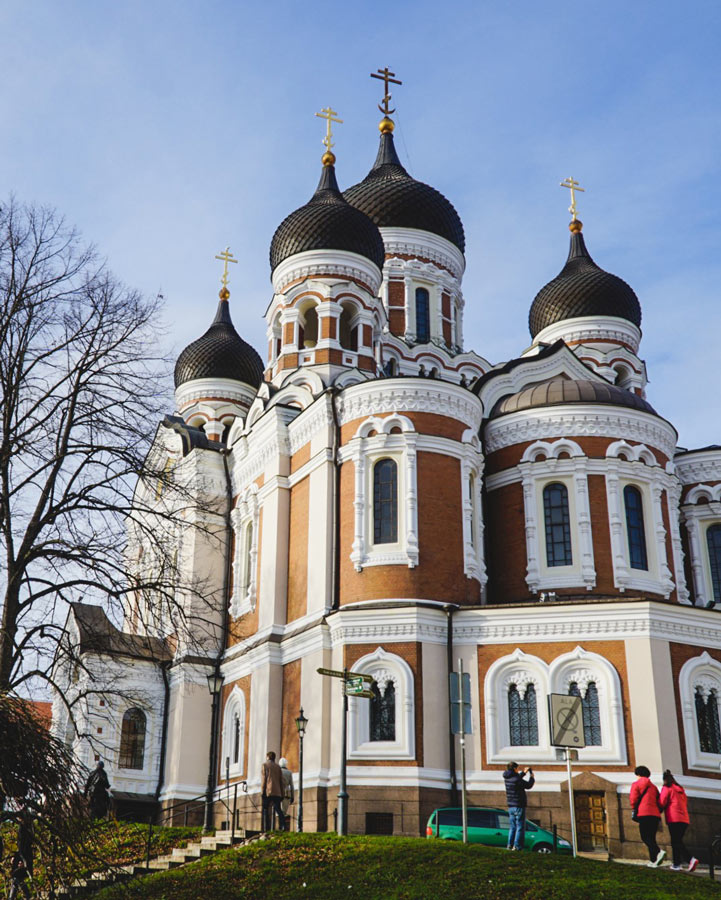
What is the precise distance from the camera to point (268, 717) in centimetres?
2455

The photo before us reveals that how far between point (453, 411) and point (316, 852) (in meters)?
11.7

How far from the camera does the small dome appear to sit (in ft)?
84.4

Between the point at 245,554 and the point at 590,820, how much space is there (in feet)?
38.8

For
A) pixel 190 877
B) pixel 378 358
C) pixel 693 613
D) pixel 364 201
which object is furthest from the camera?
pixel 364 201

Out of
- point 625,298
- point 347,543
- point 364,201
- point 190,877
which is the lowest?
point 190,877

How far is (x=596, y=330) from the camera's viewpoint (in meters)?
36.6

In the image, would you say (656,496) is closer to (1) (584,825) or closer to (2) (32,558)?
(1) (584,825)

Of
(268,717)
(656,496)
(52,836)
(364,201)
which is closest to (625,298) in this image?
(364,201)

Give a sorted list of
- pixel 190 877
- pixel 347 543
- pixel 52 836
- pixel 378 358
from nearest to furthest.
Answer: pixel 52 836
pixel 190 877
pixel 347 543
pixel 378 358

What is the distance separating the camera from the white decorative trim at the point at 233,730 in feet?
84.1

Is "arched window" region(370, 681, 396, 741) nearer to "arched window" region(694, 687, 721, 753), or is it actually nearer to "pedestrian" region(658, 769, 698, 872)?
"arched window" region(694, 687, 721, 753)

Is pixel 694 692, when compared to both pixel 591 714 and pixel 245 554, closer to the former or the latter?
pixel 591 714

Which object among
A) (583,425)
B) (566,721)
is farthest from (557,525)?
(566,721)

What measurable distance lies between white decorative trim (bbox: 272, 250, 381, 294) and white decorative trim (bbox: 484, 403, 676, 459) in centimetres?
739
